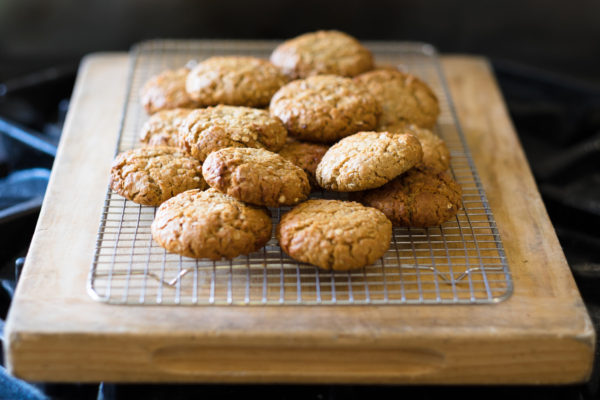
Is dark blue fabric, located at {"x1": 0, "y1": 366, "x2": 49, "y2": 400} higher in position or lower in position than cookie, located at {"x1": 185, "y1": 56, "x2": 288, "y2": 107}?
lower

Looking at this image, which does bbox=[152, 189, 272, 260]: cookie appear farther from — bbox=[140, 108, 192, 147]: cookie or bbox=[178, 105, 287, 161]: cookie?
bbox=[140, 108, 192, 147]: cookie

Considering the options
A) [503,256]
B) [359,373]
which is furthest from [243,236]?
[503,256]

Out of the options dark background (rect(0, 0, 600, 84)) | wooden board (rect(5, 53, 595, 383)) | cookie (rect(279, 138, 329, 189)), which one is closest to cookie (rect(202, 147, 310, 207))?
cookie (rect(279, 138, 329, 189))

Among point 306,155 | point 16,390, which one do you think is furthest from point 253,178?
point 16,390

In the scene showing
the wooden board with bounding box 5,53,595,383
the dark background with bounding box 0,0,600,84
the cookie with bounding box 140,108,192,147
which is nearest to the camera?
the wooden board with bounding box 5,53,595,383

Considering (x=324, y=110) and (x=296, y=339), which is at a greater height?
(x=324, y=110)

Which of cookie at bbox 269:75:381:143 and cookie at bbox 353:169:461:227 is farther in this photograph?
cookie at bbox 269:75:381:143

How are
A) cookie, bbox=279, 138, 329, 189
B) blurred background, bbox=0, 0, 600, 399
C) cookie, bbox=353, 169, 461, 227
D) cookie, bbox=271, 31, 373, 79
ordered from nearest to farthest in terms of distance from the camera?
cookie, bbox=353, 169, 461, 227 → cookie, bbox=279, 138, 329, 189 → cookie, bbox=271, 31, 373, 79 → blurred background, bbox=0, 0, 600, 399

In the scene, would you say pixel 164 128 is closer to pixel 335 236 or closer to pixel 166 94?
pixel 166 94
